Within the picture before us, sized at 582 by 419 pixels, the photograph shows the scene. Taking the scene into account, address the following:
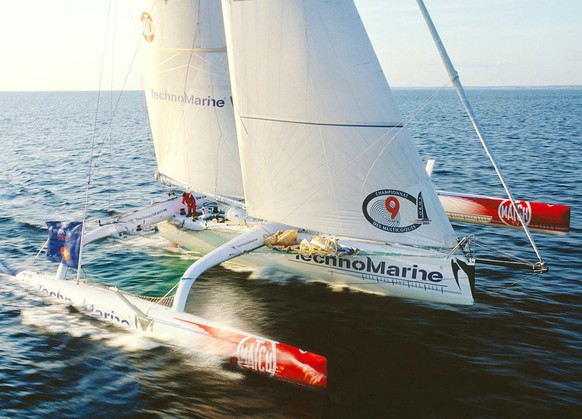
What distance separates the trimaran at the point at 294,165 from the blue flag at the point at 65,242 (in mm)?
44

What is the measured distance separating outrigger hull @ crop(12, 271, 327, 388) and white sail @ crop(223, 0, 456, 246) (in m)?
3.95

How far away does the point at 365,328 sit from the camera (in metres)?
13.5

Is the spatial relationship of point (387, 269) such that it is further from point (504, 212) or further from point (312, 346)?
point (504, 212)

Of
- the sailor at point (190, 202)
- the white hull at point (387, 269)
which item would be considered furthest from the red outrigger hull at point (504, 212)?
the sailor at point (190, 202)

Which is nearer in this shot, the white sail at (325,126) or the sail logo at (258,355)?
the sail logo at (258,355)

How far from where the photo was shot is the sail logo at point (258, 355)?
36.9 feet

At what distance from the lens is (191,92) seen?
17.1 m

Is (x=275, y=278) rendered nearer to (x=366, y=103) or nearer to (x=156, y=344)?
(x=156, y=344)

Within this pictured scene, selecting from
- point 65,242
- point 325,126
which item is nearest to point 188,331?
point 65,242

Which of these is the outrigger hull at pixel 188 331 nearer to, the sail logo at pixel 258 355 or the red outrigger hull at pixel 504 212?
the sail logo at pixel 258 355

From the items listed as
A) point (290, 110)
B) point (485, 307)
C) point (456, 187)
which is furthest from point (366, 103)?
point (456, 187)

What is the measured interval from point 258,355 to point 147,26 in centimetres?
1122

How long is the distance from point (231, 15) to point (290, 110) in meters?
2.78

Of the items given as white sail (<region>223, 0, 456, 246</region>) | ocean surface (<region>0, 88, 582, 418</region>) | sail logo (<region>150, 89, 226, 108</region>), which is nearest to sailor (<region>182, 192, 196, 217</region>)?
ocean surface (<region>0, 88, 582, 418</region>)
